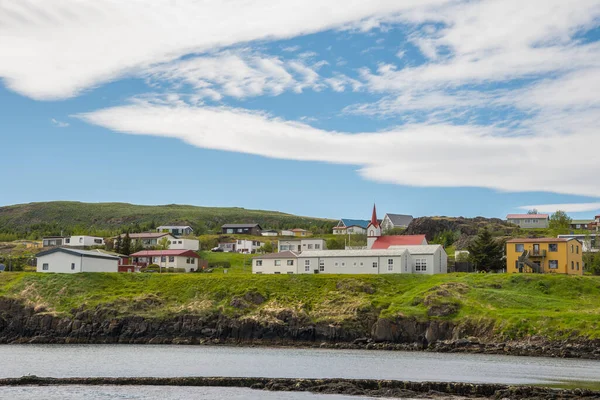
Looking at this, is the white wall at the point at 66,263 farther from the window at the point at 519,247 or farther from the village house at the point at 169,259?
the window at the point at 519,247

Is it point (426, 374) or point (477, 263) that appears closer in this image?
point (426, 374)

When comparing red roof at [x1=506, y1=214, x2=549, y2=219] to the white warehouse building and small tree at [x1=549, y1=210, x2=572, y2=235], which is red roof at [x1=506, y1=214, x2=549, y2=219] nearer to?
small tree at [x1=549, y1=210, x2=572, y2=235]

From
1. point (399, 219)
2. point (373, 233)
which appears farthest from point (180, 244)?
point (399, 219)

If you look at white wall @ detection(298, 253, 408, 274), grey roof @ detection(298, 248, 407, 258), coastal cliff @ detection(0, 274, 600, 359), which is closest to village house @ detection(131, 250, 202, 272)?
coastal cliff @ detection(0, 274, 600, 359)

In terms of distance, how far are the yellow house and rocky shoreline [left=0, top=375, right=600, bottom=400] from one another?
194ft

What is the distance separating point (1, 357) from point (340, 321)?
37710mm

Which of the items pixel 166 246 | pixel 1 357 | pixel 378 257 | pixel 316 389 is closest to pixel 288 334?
pixel 378 257

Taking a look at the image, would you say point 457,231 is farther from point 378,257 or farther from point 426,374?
point 426,374

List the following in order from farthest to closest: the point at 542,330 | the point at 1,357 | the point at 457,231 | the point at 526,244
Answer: the point at 457,231 < the point at 526,244 < the point at 542,330 < the point at 1,357

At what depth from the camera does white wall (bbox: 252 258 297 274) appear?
111812 mm

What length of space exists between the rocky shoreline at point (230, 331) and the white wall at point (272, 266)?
22.6 metres

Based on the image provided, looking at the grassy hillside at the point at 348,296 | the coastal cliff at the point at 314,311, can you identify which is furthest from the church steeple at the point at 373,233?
the coastal cliff at the point at 314,311

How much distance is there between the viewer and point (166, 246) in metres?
144

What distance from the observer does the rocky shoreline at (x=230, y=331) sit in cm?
8144
